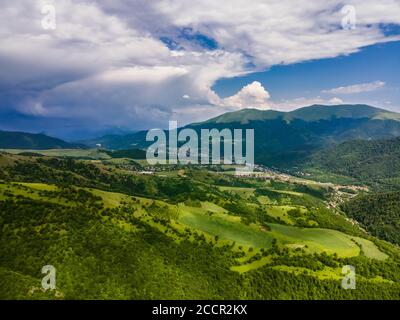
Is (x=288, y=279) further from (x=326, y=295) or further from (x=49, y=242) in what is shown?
(x=49, y=242)

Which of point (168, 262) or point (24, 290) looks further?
point (168, 262)

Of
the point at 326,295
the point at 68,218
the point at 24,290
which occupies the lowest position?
the point at 326,295

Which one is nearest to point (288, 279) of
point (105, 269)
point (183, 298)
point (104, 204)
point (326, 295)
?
point (326, 295)
